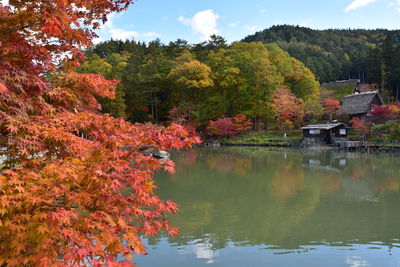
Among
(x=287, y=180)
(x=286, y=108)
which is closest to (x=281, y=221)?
(x=287, y=180)

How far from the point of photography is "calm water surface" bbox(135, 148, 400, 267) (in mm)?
5246

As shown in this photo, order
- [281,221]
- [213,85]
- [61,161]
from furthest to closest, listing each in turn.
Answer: [213,85], [281,221], [61,161]

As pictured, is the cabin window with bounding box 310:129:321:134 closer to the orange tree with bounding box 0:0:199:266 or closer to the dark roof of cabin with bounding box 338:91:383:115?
the dark roof of cabin with bounding box 338:91:383:115

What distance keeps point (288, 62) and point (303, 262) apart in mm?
32052

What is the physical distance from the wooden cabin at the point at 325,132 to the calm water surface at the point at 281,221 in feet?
47.0

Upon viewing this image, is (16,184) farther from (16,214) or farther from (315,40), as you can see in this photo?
(315,40)

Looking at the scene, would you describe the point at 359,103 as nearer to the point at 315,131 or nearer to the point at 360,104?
the point at 360,104

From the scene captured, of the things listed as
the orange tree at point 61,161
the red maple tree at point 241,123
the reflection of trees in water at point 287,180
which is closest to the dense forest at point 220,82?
the red maple tree at point 241,123

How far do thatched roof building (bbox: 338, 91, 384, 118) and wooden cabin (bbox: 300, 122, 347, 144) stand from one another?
3537 mm

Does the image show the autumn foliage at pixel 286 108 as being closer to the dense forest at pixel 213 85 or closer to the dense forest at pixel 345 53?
the dense forest at pixel 213 85

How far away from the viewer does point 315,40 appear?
240 ft

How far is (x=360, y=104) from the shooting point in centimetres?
3014

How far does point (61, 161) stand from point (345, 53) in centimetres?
6072

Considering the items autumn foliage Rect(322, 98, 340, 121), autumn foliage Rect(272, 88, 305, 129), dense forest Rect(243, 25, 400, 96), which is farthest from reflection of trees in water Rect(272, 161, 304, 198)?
dense forest Rect(243, 25, 400, 96)
